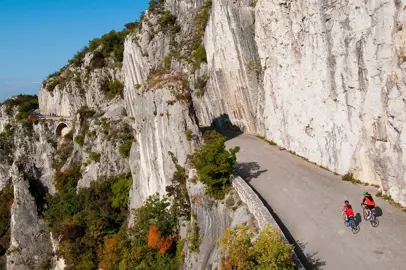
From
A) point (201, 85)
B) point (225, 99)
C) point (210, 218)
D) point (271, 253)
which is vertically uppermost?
point (201, 85)

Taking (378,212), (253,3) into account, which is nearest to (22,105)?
(253,3)

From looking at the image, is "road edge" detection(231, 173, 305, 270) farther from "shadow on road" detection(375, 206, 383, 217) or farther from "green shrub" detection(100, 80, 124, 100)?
"green shrub" detection(100, 80, 124, 100)

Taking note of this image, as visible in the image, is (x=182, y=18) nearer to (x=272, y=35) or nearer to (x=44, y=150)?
(x=272, y=35)

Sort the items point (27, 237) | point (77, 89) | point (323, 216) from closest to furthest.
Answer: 1. point (323, 216)
2. point (27, 237)
3. point (77, 89)

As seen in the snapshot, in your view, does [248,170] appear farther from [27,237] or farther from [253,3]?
[27,237]

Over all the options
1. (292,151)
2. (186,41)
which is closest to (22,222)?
(186,41)

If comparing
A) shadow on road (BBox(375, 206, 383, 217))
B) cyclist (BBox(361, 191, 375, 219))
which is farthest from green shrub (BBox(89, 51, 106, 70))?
cyclist (BBox(361, 191, 375, 219))

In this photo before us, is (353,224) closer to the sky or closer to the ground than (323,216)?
closer to the sky
